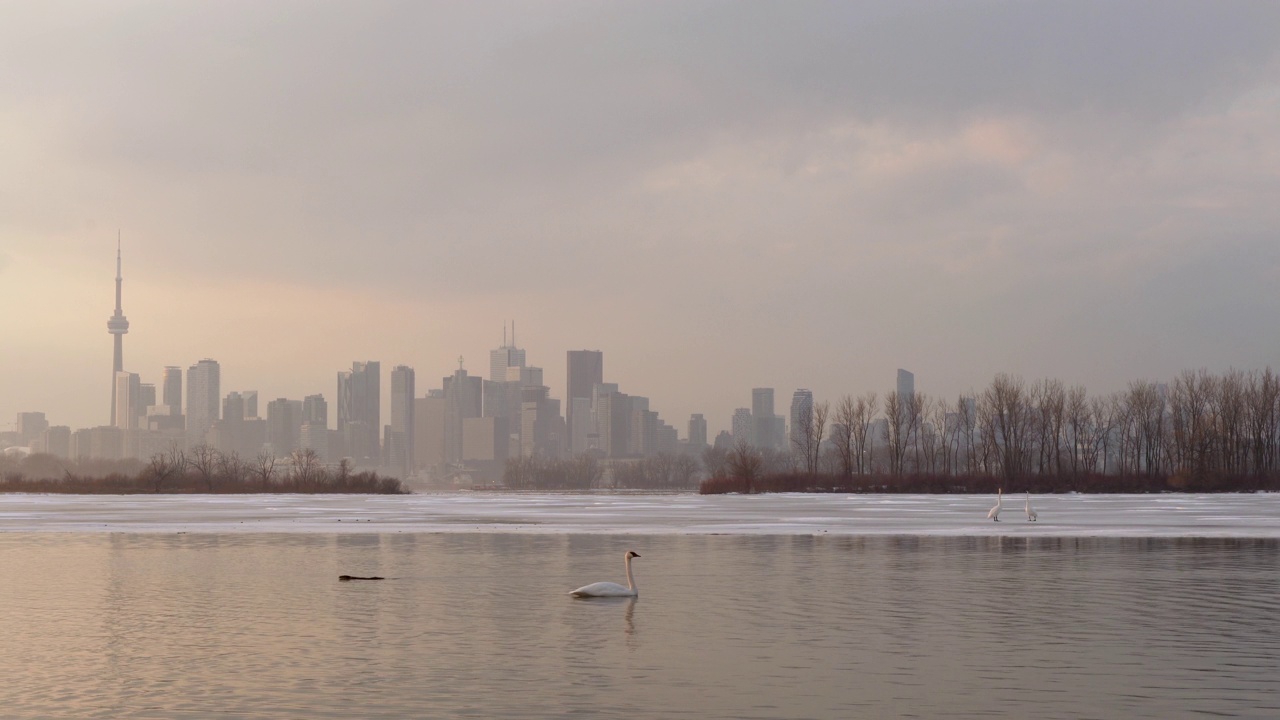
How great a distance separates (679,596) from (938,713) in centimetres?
944

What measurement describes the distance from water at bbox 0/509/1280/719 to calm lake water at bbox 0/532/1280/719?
5 centimetres

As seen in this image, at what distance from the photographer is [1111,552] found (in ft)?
96.0

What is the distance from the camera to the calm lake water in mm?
12141

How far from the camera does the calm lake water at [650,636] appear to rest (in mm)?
12141

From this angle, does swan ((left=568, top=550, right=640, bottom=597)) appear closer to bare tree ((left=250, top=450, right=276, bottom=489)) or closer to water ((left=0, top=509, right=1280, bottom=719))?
water ((left=0, top=509, right=1280, bottom=719))

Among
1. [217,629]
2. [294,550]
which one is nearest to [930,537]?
[294,550]

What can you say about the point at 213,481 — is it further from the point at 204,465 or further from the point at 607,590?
the point at 607,590

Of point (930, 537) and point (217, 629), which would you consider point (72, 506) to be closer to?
point (930, 537)

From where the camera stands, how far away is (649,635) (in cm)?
1648

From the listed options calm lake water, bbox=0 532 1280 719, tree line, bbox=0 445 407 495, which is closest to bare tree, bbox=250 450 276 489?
tree line, bbox=0 445 407 495

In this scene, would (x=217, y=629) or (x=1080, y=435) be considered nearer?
(x=217, y=629)

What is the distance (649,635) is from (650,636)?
95 mm

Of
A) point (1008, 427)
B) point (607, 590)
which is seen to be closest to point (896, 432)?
point (1008, 427)

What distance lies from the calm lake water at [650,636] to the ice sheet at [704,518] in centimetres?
966
